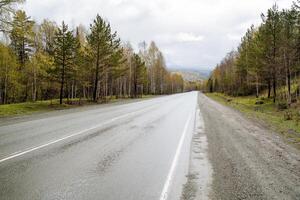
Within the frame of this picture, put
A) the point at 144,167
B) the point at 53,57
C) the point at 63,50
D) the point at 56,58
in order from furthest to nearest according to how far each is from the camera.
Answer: the point at 53,57 < the point at 63,50 < the point at 56,58 < the point at 144,167

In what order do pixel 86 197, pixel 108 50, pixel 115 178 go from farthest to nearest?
1. pixel 108 50
2. pixel 115 178
3. pixel 86 197

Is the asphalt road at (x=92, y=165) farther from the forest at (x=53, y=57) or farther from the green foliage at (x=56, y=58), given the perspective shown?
the green foliage at (x=56, y=58)

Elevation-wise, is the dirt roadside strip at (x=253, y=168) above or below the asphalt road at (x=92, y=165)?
below

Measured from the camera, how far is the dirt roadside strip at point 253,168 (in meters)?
4.88

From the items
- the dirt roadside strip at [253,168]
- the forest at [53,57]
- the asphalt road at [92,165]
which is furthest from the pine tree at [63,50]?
the dirt roadside strip at [253,168]

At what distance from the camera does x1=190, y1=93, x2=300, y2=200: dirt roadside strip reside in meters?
4.88

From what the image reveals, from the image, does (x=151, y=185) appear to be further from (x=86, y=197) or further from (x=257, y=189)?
(x=257, y=189)

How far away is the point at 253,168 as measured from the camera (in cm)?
643

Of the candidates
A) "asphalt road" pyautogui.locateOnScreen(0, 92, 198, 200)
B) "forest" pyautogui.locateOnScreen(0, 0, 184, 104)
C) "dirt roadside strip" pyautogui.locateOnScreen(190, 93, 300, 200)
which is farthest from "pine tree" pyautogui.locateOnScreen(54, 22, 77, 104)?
"dirt roadside strip" pyautogui.locateOnScreen(190, 93, 300, 200)

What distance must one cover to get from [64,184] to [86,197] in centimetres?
80

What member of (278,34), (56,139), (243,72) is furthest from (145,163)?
(243,72)

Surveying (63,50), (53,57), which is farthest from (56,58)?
(53,57)

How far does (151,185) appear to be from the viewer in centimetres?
509

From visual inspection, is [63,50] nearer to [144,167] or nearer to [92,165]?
[92,165]
